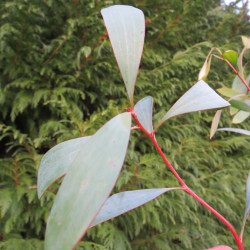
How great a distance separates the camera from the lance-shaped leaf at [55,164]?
23 centimetres

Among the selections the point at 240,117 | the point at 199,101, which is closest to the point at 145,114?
the point at 199,101

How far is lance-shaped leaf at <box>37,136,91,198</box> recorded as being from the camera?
23 centimetres

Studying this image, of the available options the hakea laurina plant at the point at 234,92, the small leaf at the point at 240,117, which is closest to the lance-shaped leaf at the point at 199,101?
the hakea laurina plant at the point at 234,92

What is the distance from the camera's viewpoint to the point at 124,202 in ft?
0.86

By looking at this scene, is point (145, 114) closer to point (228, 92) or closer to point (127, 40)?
point (127, 40)

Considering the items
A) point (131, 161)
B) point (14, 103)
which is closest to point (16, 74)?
point (14, 103)

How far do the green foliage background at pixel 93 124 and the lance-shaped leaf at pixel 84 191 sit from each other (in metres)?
0.69

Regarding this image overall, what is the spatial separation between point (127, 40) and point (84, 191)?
0.49ft

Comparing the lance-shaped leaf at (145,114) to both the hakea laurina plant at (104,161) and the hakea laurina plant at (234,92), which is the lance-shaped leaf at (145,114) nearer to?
the hakea laurina plant at (104,161)

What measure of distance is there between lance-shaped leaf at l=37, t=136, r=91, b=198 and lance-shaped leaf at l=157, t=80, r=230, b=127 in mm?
96

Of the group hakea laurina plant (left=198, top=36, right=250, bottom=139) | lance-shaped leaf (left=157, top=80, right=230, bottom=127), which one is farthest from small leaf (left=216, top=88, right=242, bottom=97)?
lance-shaped leaf (left=157, top=80, right=230, bottom=127)

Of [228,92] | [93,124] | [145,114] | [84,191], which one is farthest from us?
[93,124]

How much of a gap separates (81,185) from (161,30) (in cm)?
125

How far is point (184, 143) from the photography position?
117 cm
